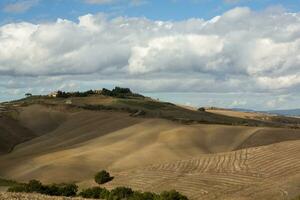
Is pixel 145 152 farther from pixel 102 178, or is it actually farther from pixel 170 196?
pixel 170 196

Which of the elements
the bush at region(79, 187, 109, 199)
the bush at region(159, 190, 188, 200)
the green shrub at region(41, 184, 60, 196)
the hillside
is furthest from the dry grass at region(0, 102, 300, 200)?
the green shrub at region(41, 184, 60, 196)

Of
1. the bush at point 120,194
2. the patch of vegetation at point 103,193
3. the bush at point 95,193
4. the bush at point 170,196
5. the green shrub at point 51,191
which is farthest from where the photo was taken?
the green shrub at point 51,191

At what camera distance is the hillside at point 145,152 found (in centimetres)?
5241

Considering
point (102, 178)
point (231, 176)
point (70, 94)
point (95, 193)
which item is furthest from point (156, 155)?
point (70, 94)

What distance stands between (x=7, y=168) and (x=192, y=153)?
2722 cm

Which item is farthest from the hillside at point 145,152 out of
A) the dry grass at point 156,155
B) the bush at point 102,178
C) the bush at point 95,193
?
the bush at point 95,193

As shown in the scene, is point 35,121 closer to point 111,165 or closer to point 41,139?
point 41,139

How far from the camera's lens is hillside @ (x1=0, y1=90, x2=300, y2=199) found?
172 ft

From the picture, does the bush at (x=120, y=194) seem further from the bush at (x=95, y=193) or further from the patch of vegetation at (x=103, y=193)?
the bush at (x=95, y=193)

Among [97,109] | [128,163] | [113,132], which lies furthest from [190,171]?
[97,109]

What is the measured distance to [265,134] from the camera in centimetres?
9619

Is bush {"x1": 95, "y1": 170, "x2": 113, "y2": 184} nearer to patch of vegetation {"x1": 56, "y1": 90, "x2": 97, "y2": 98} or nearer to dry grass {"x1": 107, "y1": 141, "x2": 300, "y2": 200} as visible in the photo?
dry grass {"x1": 107, "y1": 141, "x2": 300, "y2": 200}

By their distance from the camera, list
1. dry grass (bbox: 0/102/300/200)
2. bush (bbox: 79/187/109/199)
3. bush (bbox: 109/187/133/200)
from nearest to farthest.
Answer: bush (bbox: 109/187/133/200)
bush (bbox: 79/187/109/199)
dry grass (bbox: 0/102/300/200)

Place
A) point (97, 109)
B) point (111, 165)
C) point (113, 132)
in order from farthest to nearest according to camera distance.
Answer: point (97, 109) → point (113, 132) → point (111, 165)
